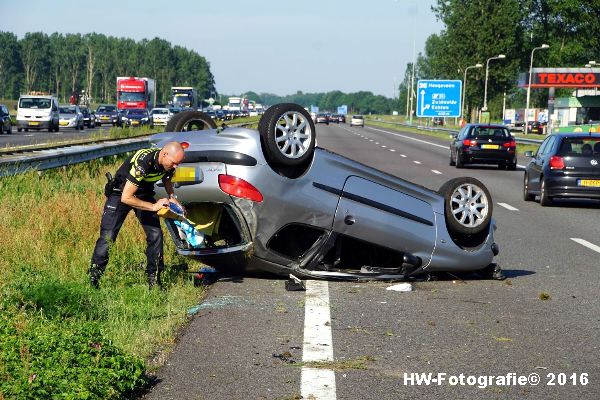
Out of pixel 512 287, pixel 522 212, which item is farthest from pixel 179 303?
pixel 522 212

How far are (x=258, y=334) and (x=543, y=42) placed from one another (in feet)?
393

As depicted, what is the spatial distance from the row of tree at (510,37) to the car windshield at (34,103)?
225ft

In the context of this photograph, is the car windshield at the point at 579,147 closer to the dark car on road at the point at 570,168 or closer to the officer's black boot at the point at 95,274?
the dark car on road at the point at 570,168

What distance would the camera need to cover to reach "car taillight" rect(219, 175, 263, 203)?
880 cm

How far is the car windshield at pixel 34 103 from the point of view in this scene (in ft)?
187

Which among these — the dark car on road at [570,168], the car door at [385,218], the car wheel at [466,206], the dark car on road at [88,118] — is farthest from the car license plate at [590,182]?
the dark car on road at [88,118]

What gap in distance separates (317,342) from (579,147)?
1433 cm

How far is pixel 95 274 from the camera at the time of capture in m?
8.72

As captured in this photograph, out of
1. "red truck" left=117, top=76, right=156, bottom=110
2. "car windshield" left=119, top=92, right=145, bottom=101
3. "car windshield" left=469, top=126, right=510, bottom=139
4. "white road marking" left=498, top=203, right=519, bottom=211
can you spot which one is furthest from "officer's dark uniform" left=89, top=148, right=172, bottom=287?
"car windshield" left=119, top=92, right=145, bottom=101

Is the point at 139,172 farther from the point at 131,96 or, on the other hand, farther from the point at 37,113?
the point at 131,96

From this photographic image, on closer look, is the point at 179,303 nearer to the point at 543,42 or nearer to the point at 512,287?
the point at 512,287

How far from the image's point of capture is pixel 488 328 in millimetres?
7555

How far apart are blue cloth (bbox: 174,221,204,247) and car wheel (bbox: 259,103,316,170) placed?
1013 millimetres

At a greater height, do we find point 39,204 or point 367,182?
point 367,182
